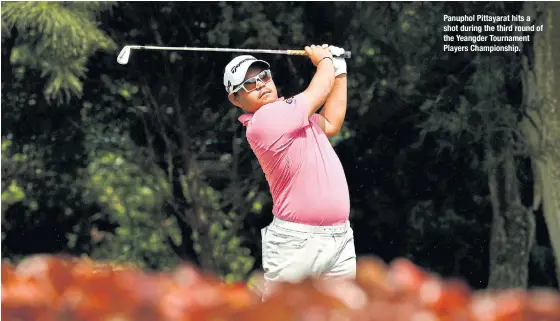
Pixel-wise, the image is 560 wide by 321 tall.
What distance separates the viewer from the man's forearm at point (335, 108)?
2.90m

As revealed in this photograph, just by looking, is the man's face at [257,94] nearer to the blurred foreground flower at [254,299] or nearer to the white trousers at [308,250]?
the white trousers at [308,250]

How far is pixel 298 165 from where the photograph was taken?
264 centimetres

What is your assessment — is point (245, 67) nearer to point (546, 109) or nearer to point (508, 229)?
point (546, 109)

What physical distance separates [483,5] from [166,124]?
98.4 inches

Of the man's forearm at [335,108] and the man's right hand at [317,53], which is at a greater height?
the man's right hand at [317,53]

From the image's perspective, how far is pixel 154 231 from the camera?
7.55 m

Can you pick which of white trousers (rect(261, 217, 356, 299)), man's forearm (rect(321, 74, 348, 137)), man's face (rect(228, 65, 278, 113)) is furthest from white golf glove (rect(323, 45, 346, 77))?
white trousers (rect(261, 217, 356, 299))

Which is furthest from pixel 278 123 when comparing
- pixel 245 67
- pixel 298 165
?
pixel 245 67

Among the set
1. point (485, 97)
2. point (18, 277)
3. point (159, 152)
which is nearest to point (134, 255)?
point (159, 152)

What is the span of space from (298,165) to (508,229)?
4.74 m

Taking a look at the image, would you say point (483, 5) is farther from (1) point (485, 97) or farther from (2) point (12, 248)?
(2) point (12, 248)

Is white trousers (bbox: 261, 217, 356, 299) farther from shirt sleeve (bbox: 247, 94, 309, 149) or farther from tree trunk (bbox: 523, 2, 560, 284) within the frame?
tree trunk (bbox: 523, 2, 560, 284)

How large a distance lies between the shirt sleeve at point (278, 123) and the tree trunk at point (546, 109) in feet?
13.9

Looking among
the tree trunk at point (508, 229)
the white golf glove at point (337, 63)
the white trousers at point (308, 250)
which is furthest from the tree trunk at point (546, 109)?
the white trousers at point (308, 250)
